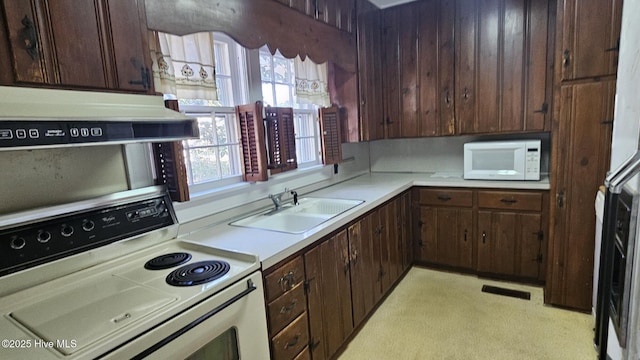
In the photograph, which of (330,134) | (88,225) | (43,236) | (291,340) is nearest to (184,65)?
(88,225)

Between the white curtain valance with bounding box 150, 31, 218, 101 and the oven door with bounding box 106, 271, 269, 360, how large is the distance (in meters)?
1.07

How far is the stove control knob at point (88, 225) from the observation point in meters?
1.33

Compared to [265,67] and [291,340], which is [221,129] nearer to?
[265,67]

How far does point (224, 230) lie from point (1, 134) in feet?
3.68

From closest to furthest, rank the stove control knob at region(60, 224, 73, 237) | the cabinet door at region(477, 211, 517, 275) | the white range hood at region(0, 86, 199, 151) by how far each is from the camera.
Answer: the white range hood at region(0, 86, 199, 151) → the stove control knob at region(60, 224, 73, 237) → the cabinet door at region(477, 211, 517, 275)

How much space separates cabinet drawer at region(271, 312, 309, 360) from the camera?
153cm

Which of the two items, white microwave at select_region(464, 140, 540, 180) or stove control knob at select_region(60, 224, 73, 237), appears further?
white microwave at select_region(464, 140, 540, 180)

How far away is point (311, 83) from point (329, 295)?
1730 millimetres

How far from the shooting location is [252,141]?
7.22 ft

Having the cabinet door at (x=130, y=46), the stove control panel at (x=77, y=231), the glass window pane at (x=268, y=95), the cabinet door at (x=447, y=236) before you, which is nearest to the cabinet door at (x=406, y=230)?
the cabinet door at (x=447, y=236)

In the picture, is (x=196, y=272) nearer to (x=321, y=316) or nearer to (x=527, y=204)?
(x=321, y=316)

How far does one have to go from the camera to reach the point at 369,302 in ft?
7.90

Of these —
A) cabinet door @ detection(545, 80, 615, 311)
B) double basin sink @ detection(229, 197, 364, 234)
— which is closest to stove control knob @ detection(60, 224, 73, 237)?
double basin sink @ detection(229, 197, 364, 234)

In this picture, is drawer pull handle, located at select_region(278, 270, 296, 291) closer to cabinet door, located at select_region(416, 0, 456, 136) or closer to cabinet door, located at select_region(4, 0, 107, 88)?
cabinet door, located at select_region(4, 0, 107, 88)
